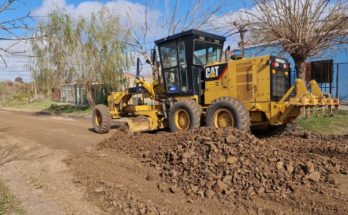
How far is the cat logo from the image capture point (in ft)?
30.3

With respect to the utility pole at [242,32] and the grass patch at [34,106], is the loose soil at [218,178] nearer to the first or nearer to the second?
the utility pole at [242,32]

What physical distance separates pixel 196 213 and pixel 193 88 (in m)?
5.50

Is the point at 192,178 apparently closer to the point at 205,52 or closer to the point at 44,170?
the point at 44,170

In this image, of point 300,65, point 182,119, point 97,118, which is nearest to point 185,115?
point 182,119

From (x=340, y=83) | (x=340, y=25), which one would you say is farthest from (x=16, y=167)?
(x=340, y=83)

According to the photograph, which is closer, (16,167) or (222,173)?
(222,173)

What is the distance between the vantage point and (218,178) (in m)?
5.29

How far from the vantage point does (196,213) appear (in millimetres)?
4508

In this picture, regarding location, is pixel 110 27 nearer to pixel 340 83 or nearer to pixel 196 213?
pixel 340 83

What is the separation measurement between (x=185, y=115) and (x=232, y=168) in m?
4.15

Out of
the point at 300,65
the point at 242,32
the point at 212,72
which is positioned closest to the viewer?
the point at 212,72

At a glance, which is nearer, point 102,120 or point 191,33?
point 191,33

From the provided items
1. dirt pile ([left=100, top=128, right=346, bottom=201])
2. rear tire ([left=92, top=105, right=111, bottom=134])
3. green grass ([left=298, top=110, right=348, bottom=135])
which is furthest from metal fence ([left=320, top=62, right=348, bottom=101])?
dirt pile ([left=100, top=128, right=346, bottom=201])

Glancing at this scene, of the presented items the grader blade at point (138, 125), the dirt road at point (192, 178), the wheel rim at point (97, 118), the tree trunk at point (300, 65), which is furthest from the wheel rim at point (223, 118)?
the wheel rim at point (97, 118)
